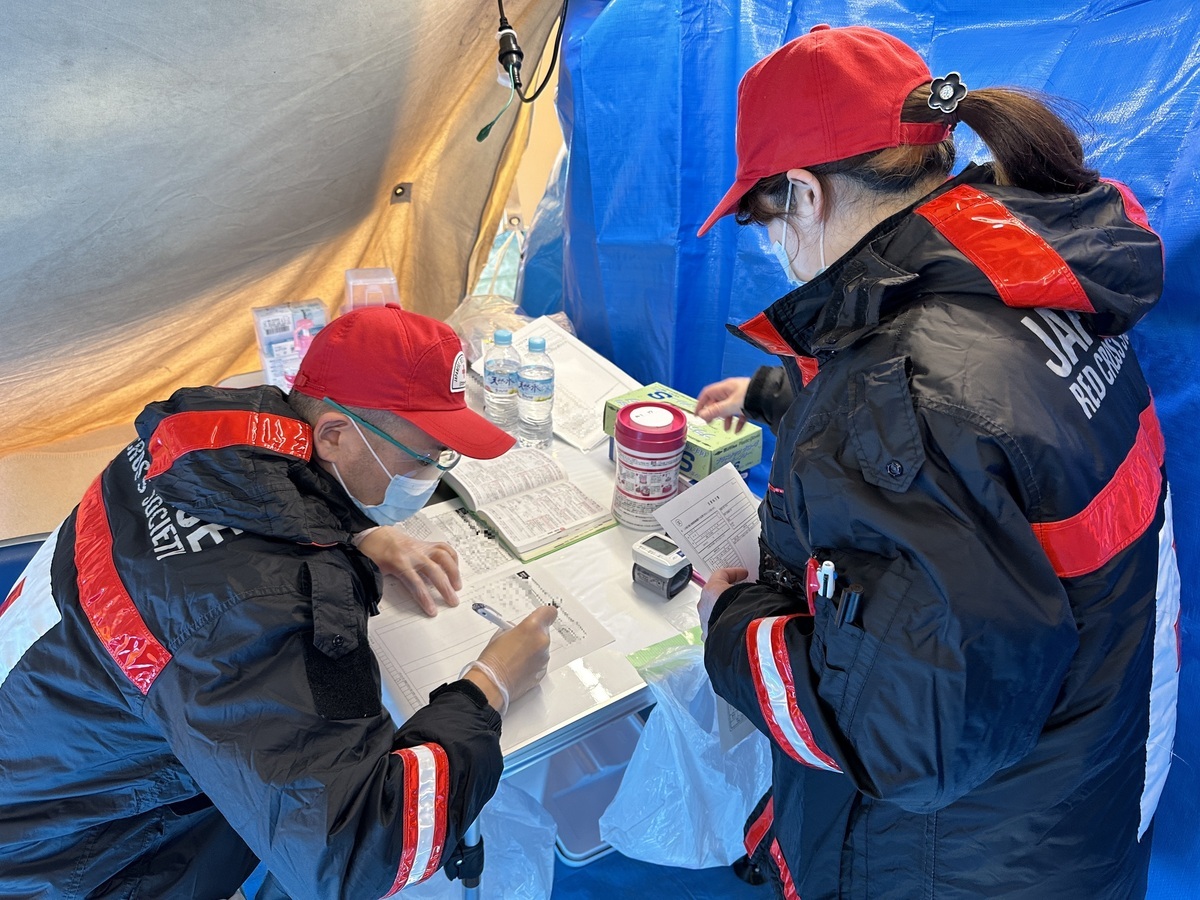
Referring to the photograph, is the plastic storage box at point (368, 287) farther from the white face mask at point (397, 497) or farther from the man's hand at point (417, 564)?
the white face mask at point (397, 497)

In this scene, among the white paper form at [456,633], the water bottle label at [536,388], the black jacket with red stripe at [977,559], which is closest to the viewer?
the black jacket with red stripe at [977,559]

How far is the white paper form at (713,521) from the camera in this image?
121cm

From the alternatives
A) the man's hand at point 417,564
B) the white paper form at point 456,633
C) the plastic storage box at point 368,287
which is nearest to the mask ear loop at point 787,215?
the white paper form at point 456,633

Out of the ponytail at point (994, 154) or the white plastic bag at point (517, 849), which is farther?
the white plastic bag at point (517, 849)

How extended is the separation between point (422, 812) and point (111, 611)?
1.32 feet

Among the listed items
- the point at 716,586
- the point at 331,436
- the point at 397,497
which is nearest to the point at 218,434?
the point at 331,436

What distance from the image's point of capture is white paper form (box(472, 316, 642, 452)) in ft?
5.99

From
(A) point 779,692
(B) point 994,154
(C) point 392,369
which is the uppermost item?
(B) point 994,154

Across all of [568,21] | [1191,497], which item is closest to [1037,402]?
[1191,497]

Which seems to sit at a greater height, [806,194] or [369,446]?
[806,194]

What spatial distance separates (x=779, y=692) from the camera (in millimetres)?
860

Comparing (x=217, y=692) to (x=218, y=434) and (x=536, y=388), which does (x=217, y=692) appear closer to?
(x=218, y=434)

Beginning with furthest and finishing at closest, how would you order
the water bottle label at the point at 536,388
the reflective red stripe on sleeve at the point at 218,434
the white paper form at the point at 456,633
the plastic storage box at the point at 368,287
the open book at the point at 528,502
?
the plastic storage box at the point at 368,287, the water bottle label at the point at 536,388, the open book at the point at 528,502, the white paper form at the point at 456,633, the reflective red stripe on sleeve at the point at 218,434

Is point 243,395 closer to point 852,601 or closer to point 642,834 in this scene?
point 852,601
